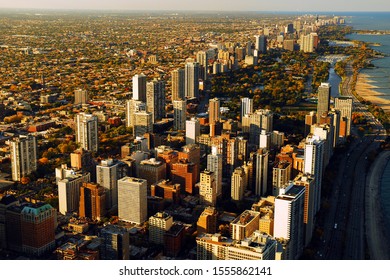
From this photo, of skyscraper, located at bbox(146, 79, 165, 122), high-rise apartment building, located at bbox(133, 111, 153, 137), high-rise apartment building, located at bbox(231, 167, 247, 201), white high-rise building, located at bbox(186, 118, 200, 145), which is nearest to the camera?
high-rise apartment building, located at bbox(231, 167, 247, 201)

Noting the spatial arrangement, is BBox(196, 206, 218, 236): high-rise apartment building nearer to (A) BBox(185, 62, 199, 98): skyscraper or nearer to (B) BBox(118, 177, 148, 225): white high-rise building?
(B) BBox(118, 177, 148, 225): white high-rise building

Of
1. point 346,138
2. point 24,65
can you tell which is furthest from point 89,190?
point 24,65

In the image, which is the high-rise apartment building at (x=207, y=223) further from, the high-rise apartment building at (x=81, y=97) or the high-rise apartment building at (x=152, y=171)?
the high-rise apartment building at (x=81, y=97)

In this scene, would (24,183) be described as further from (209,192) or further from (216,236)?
(216,236)

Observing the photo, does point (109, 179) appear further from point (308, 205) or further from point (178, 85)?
point (178, 85)

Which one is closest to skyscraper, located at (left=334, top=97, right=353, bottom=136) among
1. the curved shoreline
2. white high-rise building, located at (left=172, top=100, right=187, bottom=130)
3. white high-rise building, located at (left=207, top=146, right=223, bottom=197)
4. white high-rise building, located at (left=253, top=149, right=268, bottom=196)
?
the curved shoreline

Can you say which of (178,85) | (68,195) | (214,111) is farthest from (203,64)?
(68,195)
